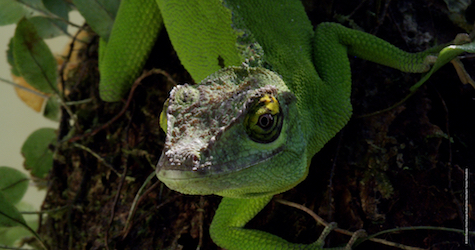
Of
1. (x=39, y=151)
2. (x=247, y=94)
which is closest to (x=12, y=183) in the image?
(x=39, y=151)

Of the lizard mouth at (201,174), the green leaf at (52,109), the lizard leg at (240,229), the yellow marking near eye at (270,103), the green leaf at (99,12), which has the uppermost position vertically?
the green leaf at (99,12)

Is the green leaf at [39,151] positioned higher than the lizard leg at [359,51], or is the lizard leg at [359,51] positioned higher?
the lizard leg at [359,51]

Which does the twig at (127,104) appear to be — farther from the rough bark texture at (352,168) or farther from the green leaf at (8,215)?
the green leaf at (8,215)

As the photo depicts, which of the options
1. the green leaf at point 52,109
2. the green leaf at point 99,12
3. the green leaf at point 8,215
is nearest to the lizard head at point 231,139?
the green leaf at point 8,215

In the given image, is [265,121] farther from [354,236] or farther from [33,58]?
[33,58]

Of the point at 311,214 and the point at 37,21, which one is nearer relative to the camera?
the point at 311,214

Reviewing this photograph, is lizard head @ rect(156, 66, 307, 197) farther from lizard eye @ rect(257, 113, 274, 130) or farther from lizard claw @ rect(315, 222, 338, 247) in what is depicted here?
lizard claw @ rect(315, 222, 338, 247)

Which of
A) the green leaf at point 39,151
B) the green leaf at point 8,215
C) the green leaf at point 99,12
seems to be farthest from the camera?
the green leaf at point 39,151

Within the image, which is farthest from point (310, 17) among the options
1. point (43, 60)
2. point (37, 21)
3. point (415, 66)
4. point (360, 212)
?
point (37, 21)

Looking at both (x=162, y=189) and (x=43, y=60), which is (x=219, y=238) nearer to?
(x=162, y=189)
